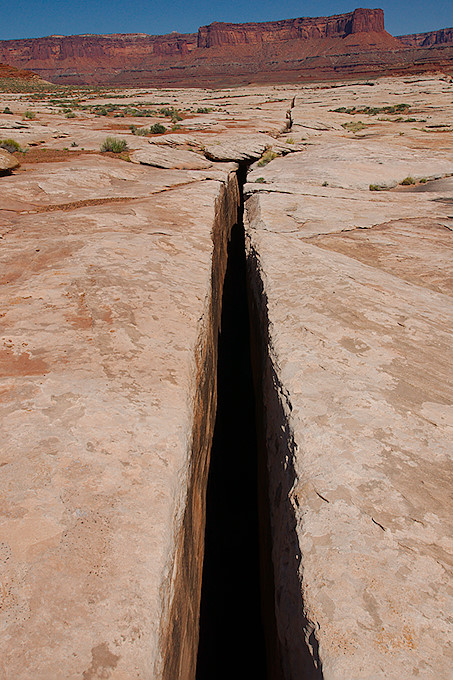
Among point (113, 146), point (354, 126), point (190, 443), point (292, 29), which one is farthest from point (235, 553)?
point (292, 29)

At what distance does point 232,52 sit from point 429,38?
5886 cm

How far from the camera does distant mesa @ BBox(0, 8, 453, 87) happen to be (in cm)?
7975

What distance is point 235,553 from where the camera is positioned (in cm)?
337

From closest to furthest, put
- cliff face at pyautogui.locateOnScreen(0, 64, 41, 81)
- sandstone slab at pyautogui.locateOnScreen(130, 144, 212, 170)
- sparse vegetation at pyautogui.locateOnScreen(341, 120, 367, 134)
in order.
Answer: sandstone slab at pyautogui.locateOnScreen(130, 144, 212, 170), sparse vegetation at pyautogui.locateOnScreen(341, 120, 367, 134), cliff face at pyautogui.locateOnScreen(0, 64, 41, 81)

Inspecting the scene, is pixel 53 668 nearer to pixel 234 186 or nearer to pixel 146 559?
pixel 146 559

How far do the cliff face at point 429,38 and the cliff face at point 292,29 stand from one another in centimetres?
2310

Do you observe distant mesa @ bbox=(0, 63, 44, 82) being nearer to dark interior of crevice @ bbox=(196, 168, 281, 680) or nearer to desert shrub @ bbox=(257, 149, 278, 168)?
desert shrub @ bbox=(257, 149, 278, 168)

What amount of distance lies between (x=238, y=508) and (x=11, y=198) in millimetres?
4825

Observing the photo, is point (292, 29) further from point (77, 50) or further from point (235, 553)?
point (235, 553)

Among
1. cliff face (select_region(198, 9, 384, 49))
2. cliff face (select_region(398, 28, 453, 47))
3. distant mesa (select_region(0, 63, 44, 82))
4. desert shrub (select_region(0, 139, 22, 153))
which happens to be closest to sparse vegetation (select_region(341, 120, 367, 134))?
desert shrub (select_region(0, 139, 22, 153))

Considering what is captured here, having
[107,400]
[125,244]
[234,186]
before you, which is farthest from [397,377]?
[234,186]

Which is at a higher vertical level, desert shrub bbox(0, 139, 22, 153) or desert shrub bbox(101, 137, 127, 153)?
desert shrub bbox(0, 139, 22, 153)

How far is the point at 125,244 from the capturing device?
3961 millimetres

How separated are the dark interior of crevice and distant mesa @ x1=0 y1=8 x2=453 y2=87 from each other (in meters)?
76.6
